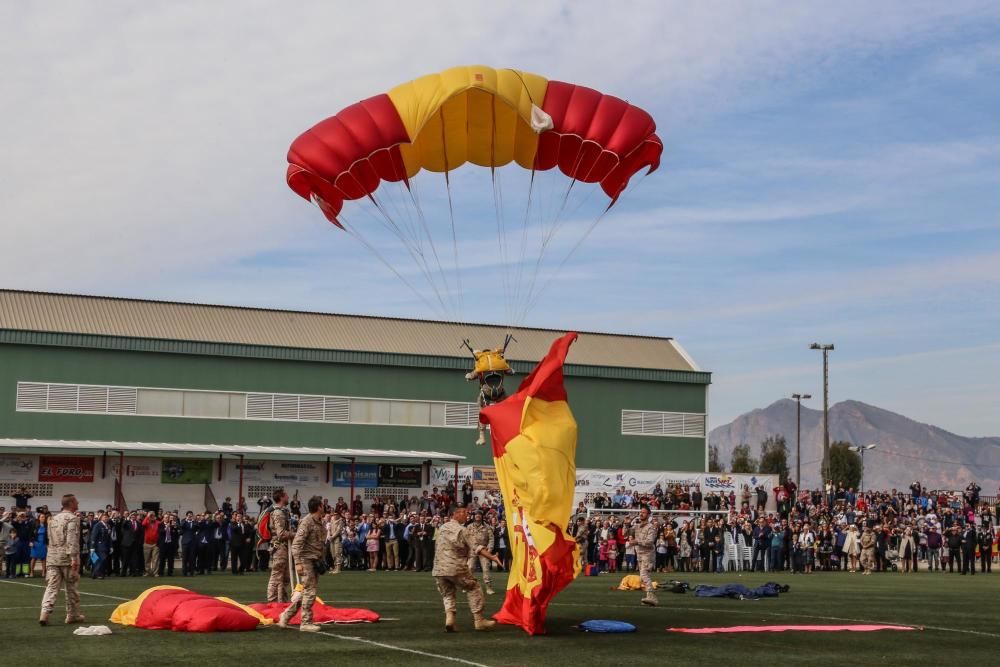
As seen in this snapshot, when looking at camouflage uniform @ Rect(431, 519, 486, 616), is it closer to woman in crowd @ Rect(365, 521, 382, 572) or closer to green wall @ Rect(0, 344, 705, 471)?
woman in crowd @ Rect(365, 521, 382, 572)

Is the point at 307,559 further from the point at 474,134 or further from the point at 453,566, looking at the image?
the point at 474,134

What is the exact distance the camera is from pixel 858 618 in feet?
59.6

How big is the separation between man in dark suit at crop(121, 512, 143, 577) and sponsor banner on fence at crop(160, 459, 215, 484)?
463 inches

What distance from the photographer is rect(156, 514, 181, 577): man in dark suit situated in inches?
1158

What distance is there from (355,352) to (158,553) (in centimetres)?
2034

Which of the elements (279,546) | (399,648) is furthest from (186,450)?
(399,648)

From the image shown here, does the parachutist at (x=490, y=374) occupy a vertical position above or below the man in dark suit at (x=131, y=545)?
above

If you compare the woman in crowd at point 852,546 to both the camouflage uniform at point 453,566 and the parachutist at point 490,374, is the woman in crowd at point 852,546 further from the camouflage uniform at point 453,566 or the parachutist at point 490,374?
the camouflage uniform at point 453,566

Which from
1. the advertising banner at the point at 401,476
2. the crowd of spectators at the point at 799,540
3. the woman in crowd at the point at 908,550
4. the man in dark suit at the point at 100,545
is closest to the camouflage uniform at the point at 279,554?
the man in dark suit at the point at 100,545

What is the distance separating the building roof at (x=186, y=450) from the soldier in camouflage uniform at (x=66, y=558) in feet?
73.7

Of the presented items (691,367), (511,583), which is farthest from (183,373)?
(511,583)

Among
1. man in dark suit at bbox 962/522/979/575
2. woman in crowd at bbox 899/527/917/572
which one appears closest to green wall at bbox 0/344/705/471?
woman in crowd at bbox 899/527/917/572

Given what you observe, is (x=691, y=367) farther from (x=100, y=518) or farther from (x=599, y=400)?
(x=100, y=518)

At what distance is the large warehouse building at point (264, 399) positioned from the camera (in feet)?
135
